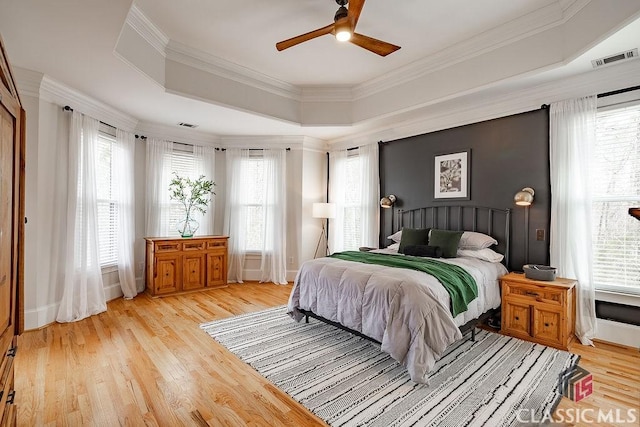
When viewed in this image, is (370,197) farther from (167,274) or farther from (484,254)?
(167,274)

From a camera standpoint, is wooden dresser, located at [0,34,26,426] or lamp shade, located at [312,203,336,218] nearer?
wooden dresser, located at [0,34,26,426]

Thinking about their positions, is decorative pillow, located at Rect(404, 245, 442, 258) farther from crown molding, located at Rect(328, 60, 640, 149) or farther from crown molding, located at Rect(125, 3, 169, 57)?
crown molding, located at Rect(125, 3, 169, 57)

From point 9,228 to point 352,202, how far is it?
4.80m

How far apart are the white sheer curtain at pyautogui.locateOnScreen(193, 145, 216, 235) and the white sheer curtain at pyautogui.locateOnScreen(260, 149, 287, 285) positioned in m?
0.96

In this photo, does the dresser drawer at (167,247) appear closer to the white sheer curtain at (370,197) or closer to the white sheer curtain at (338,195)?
the white sheer curtain at (338,195)

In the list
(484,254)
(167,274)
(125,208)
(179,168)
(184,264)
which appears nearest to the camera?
(484,254)

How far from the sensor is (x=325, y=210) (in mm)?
5715

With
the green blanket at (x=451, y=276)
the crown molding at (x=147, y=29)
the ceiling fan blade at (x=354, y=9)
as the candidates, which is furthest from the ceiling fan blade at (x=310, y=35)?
the green blanket at (x=451, y=276)

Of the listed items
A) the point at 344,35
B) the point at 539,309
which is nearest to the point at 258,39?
the point at 344,35

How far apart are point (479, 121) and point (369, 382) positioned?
350cm

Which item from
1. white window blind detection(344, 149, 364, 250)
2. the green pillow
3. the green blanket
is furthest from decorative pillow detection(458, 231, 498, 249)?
white window blind detection(344, 149, 364, 250)

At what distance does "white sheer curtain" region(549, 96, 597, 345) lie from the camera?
3213 millimetres

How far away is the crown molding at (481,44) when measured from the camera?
3037mm

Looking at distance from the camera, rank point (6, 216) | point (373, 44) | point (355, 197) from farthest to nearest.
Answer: point (355, 197) → point (373, 44) → point (6, 216)
